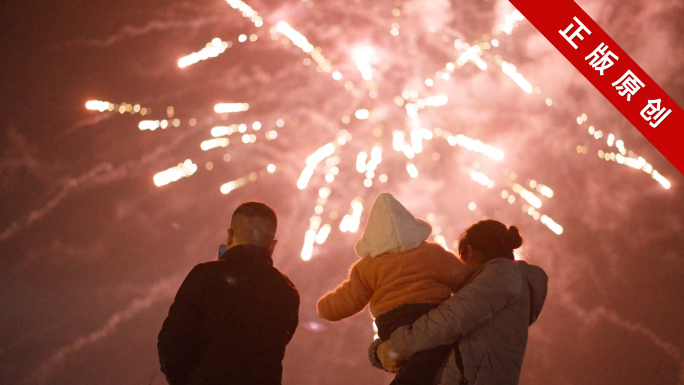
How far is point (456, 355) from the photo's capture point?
246 cm

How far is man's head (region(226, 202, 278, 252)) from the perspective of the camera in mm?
2645

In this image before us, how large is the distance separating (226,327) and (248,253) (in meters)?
0.38

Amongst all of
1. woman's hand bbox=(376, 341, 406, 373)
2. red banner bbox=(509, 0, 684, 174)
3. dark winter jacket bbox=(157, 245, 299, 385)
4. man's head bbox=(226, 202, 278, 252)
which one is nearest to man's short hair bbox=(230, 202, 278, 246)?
man's head bbox=(226, 202, 278, 252)

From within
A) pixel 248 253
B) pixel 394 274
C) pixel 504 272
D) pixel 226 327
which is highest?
Answer: pixel 504 272

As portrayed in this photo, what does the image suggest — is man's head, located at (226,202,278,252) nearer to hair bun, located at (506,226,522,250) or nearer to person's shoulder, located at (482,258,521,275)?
person's shoulder, located at (482,258,521,275)

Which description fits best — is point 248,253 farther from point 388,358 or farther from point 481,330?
point 481,330

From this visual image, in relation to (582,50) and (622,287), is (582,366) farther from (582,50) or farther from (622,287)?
(582,50)

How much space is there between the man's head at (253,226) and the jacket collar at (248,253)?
4cm

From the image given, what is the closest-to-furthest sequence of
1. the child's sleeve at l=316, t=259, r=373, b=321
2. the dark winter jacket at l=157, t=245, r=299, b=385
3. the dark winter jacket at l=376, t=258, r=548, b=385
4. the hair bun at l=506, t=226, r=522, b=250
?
the dark winter jacket at l=157, t=245, r=299, b=385, the dark winter jacket at l=376, t=258, r=548, b=385, the child's sleeve at l=316, t=259, r=373, b=321, the hair bun at l=506, t=226, r=522, b=250

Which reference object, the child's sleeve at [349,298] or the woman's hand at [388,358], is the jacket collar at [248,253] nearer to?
the child's sleeve at [349,298]

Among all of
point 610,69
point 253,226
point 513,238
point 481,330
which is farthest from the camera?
point 610,69

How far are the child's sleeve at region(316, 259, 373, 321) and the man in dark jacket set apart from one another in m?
0.26

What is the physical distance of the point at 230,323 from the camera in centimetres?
236

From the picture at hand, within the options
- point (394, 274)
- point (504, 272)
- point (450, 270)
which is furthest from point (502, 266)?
point (394, 274)
